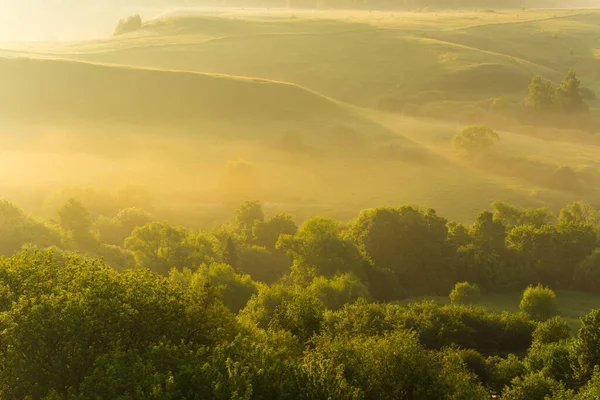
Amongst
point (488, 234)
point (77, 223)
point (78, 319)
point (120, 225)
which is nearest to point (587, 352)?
point (78, 319)

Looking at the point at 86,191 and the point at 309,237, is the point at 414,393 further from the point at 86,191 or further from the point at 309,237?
the point at 86,191

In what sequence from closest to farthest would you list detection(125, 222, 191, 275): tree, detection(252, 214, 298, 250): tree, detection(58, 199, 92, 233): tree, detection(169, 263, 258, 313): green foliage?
1. detection(169, 263, 258, 313): green foliage
2. detection(125, 222, 191, 275): tree
3. detection(58, 199, 92, 233): tree
4. detection(252, 214, 298, 250): tree

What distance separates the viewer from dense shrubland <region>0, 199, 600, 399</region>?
22188 mm

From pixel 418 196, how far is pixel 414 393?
77068mm

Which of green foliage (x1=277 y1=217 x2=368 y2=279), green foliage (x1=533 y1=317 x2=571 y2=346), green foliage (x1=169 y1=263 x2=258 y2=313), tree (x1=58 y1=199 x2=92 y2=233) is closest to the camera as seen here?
green foliage (x1=533 y1=317 x2=571 y2=346)

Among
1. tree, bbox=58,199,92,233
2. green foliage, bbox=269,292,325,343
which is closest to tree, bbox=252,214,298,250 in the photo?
tree, bbox=58,199,92,233

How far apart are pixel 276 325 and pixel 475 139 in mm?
98895

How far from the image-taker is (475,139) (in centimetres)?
12069

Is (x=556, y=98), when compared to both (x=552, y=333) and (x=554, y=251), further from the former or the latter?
(x=552, y=333)

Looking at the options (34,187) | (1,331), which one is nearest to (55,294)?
(1,331)

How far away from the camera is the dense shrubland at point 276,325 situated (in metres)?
22.2

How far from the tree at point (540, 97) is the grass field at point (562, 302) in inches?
4275

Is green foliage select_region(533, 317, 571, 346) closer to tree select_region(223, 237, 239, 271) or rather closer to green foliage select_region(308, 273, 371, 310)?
green foliage select_region(308, 273, 371, 310)

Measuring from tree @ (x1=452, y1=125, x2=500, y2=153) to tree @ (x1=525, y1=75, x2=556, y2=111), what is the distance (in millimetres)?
43784
